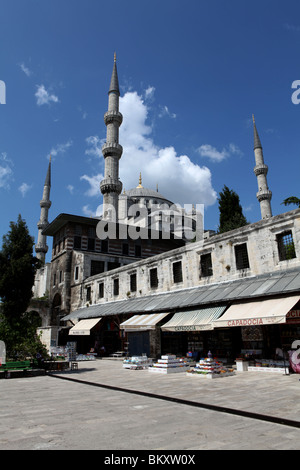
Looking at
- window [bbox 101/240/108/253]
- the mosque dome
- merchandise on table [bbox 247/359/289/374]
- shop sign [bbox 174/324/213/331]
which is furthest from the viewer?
the mosque dome

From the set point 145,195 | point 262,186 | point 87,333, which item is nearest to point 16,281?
point 87,333

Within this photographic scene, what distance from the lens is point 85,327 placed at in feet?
76.4

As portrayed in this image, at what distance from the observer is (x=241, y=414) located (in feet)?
20.6

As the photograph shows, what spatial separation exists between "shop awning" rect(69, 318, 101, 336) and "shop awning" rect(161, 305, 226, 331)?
26.9 ft

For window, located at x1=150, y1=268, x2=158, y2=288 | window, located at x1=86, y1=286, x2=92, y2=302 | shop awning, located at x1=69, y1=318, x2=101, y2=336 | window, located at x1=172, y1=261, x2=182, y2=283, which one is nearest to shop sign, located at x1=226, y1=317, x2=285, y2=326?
window, located at x1=172, y1=261, x2=182, y2=283

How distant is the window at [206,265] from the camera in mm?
18017

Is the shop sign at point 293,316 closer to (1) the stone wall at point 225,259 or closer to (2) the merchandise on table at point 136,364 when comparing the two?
(1) the stone wall at point 225,259

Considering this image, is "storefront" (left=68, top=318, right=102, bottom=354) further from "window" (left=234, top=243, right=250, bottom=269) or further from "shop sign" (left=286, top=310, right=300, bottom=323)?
"shop sign" (left=286, top=310, right=300, bottom=323)

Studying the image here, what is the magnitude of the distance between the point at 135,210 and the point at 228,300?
5111 cm

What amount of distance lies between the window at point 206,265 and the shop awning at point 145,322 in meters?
2.99

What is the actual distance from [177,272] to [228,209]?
19.6m

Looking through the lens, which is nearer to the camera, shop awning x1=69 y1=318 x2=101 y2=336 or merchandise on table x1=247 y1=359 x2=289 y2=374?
merchandise on table x1=247 y1=359 x2=289 y2=374

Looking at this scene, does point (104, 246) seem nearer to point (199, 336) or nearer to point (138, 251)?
point (138, 251)

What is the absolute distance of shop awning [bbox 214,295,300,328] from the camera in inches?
460
